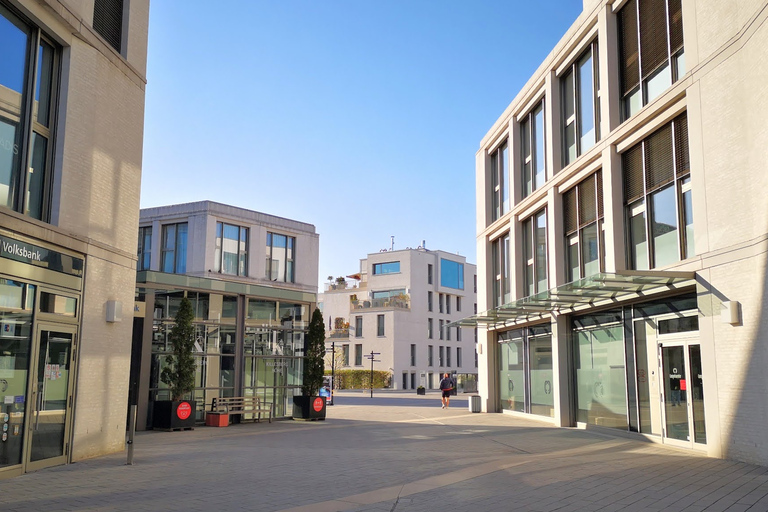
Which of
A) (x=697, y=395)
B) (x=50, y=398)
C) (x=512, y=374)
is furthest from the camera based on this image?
(x=512, y=374)

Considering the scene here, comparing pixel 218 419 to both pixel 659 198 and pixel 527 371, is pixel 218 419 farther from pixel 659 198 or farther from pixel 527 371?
pixel 659 198

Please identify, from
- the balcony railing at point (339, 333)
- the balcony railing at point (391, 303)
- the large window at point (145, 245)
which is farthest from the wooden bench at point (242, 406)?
the balcony railing at point (339, 333)

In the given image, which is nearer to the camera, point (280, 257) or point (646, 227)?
point (646, 227)

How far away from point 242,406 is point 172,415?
3.12m

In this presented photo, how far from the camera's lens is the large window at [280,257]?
41.9 meters

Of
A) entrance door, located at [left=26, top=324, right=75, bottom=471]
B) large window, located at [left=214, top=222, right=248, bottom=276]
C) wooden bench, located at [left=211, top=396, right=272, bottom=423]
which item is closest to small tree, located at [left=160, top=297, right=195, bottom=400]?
wooden bench, located at [left=211, top=396, right=272, bottom=423]

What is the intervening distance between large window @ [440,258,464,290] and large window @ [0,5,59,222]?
63.3 m

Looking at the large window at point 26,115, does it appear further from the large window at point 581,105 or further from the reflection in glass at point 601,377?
the large window at point 581,105

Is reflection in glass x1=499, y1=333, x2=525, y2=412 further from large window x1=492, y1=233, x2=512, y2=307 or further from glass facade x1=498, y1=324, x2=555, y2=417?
large window x1=492, y1=233, x2=512, y2=307

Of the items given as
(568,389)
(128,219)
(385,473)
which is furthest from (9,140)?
(568,389)

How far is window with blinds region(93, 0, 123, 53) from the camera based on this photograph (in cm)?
1282

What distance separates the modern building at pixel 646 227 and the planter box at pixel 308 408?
6.39m

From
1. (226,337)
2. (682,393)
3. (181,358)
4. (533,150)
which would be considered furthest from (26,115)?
(533,150)

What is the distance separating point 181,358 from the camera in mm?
19000
